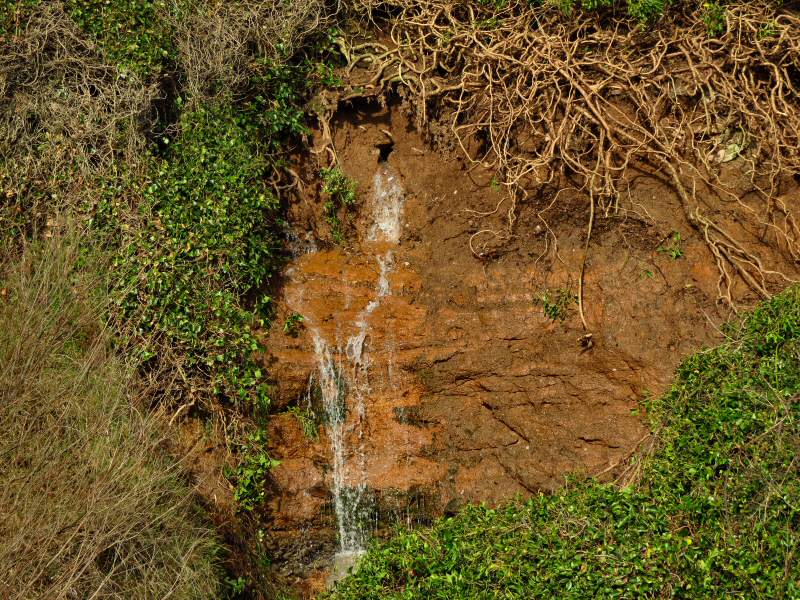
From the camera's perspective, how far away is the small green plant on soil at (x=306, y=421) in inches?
286

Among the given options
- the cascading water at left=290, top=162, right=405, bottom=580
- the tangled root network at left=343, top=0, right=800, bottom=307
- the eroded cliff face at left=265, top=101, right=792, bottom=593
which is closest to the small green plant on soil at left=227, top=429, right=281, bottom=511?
the eroded cliff face at left=265, top=101, right=792, bottom=593

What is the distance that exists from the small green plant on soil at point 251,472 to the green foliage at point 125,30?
356 centimetres

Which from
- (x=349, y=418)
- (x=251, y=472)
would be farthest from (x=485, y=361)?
(x=251, y=472)

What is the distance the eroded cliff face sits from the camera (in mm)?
6926

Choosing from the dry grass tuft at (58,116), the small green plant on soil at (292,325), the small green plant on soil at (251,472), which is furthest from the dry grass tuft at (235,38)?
the small green plant on soil at (251,472)

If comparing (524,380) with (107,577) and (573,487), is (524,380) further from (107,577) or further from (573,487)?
(107,577)

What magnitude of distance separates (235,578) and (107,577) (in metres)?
1.49

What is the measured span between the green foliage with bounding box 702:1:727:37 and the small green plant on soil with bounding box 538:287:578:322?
2643 millimetres

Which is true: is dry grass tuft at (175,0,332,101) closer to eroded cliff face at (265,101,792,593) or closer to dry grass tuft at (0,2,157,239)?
dry grass tuft at (0,2,157,239)

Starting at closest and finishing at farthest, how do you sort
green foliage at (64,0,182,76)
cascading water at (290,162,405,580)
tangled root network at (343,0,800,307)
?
1. tangled root network at (343,0,800,307)
2. cascading water at (290,162,405,580)
3. green foliage at (64,0,182,76)

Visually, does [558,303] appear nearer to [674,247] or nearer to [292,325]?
[674,247]

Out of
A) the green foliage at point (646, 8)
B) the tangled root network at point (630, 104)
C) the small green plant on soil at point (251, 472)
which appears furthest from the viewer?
the green foliage at point (646, 8)

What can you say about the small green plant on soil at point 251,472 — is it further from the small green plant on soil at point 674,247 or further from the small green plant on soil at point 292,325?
the small green plant on soil at point 674,247

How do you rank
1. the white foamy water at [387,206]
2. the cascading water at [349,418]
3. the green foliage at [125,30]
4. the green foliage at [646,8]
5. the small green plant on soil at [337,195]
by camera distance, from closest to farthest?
the cascading water at [349,418], the green foliage at [646,8], the green foliage at [125,30], the small green plant on soil at [337,195], the white foamy water at [387,206]
